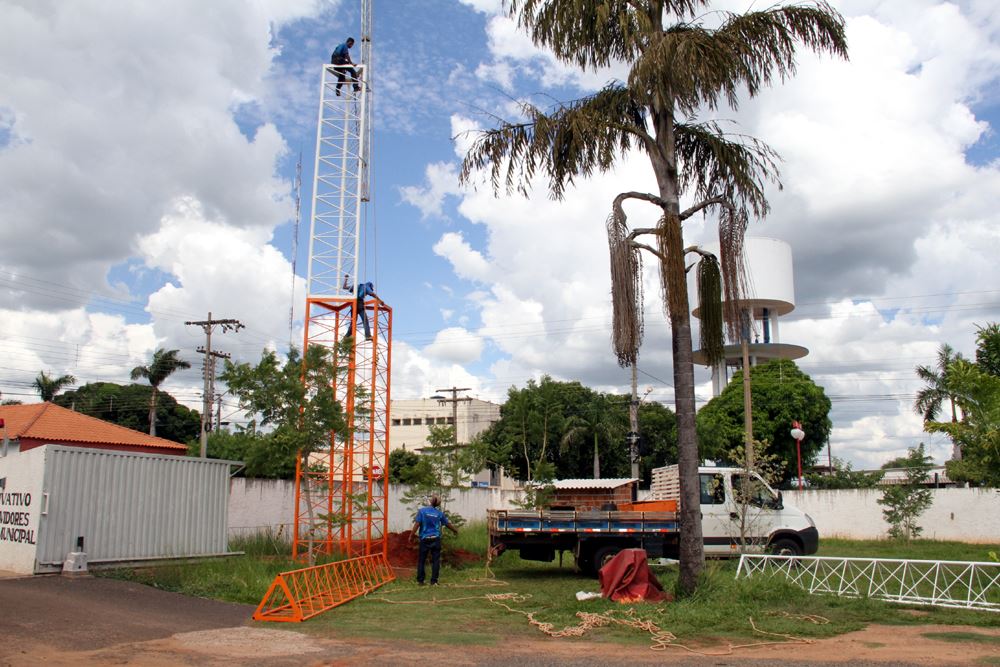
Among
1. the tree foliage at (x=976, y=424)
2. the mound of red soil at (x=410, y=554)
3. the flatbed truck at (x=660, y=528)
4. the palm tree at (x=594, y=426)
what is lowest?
the mound of red soil at (x=410, y=554)

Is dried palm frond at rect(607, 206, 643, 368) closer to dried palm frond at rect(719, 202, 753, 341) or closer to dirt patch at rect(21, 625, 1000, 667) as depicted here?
dried palm frond at rect(719, 202, 753, 341)

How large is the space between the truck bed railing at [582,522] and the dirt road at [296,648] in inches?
243

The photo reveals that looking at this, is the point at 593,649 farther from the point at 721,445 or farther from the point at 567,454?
the point at 567,454

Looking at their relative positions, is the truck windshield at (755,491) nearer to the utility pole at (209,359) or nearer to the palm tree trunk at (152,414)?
the utility pole at (209,359)

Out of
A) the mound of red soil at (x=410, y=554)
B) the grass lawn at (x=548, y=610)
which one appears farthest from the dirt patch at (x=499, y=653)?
the mound of red soil at (x=410, y=554)

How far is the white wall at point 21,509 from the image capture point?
45.9ft

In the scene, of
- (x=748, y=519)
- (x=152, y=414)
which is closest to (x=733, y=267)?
(x=748, y=519)

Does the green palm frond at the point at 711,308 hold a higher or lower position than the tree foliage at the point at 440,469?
higher

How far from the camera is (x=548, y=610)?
11562mm

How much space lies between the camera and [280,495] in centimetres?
2373

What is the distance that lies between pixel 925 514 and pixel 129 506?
2675 cm

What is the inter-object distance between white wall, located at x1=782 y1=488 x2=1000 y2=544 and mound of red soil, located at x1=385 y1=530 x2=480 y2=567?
13.5m

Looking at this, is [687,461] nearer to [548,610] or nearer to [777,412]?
[548,610]

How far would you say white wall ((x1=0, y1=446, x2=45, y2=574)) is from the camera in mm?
13992
